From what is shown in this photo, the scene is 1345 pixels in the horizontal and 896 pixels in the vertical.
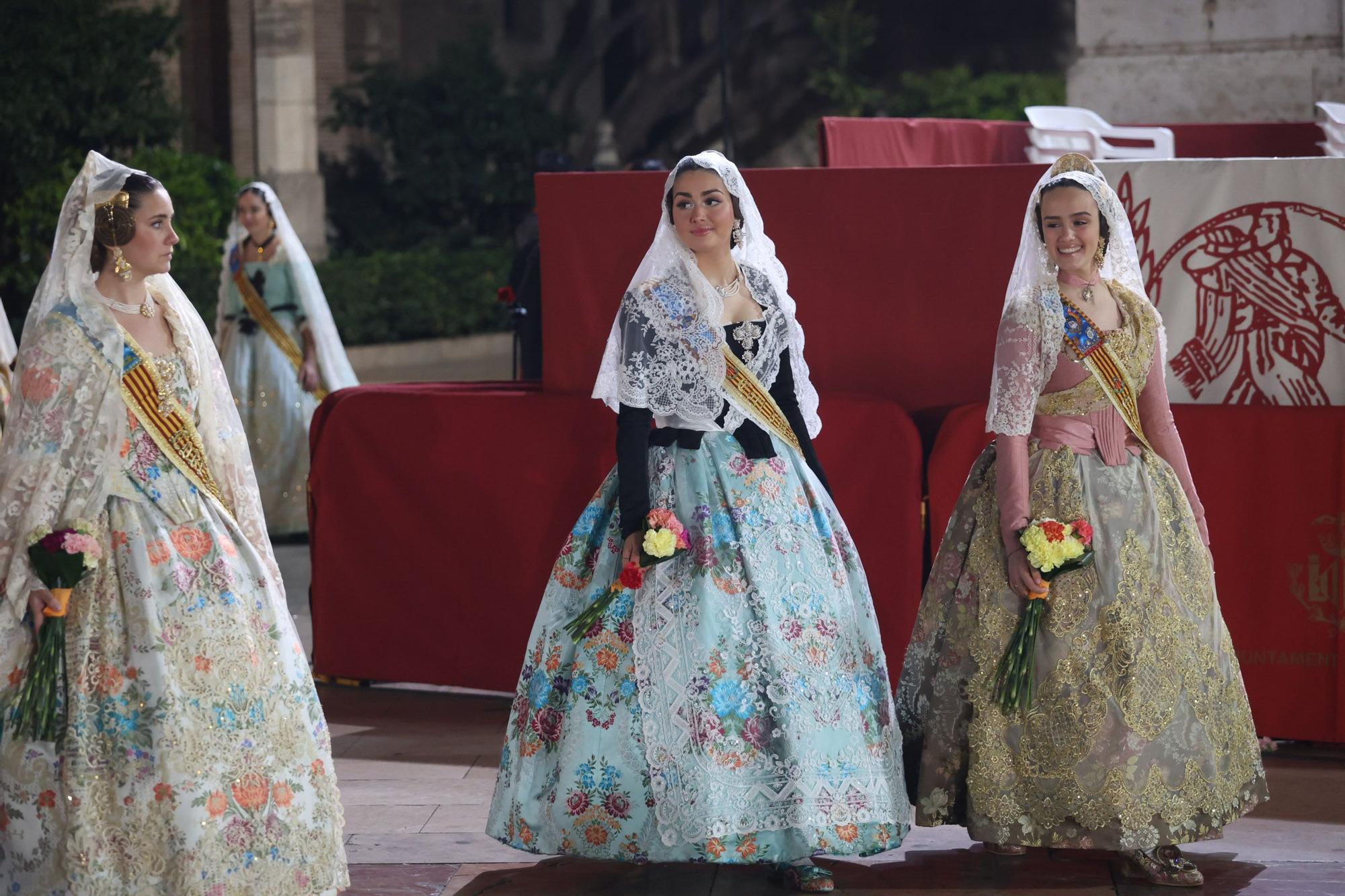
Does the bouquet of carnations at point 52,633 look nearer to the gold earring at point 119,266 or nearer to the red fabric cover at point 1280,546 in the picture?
the gold earring at point 119,266

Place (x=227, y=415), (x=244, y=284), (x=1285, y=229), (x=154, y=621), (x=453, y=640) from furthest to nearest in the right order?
(x=244, y=284), (x=453, y=640), (x=1285, y=229), (x=227, y=415), (x=154, y=621)

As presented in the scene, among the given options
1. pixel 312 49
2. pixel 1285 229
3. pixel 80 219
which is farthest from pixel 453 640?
pixel 312 49

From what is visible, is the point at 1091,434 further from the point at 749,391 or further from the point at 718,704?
the point at 718,704

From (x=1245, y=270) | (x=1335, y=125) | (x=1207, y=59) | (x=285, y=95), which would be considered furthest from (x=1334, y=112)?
(x=285, y=95)

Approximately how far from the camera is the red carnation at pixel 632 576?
403cm

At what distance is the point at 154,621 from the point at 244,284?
17.4 feet

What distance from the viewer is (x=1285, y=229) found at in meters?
5.41

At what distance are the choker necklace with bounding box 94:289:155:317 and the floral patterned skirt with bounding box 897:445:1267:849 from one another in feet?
6.41

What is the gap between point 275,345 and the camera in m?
8.82

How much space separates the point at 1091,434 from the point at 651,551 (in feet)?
3.64

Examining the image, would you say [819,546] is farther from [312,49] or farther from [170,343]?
[312,49]

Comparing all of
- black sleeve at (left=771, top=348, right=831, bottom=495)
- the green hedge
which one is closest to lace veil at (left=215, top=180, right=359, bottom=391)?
black sleeve at (left=771, top=348, right=831, bottom=495)

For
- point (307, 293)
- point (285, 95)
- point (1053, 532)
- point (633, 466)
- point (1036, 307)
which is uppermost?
point (285, 95)

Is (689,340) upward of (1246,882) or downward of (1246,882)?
upward
